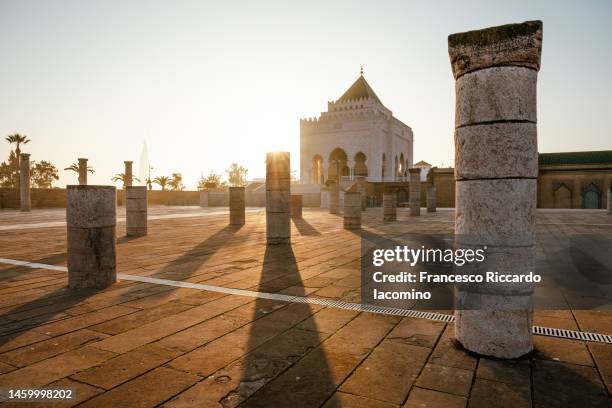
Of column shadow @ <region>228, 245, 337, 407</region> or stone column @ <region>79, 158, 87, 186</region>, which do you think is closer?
column shadow @ <region>228, 245, 337, 407</region>

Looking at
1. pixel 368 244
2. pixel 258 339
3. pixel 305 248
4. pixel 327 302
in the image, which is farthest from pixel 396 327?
pixel 368 244

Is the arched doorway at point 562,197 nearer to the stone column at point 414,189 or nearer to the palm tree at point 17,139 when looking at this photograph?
the stone column at point 414,189

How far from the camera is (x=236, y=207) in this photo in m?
15.2

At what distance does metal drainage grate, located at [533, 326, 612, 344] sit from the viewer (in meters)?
3.21

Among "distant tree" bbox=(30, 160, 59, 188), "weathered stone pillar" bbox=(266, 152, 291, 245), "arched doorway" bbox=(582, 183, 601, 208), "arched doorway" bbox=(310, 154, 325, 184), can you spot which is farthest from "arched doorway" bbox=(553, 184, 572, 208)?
"distant tree" bbox=(30, 160, 59, 188)

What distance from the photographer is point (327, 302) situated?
430 cm

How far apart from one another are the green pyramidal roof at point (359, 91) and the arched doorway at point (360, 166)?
306 inches

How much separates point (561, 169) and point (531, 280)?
1454 inches

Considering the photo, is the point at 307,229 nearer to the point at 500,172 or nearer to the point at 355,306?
the point at 355,306

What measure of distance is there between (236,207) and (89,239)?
10.1 meters

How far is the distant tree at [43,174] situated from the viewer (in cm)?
6569

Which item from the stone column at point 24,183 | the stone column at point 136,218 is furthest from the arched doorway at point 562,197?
the stone column at point 24,183

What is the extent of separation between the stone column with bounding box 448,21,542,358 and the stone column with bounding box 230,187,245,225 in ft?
41.7

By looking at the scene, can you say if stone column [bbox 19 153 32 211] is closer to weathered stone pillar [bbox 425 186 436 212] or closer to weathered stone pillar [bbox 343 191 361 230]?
weathered stone pillar [bbox 343 191 361 230]
